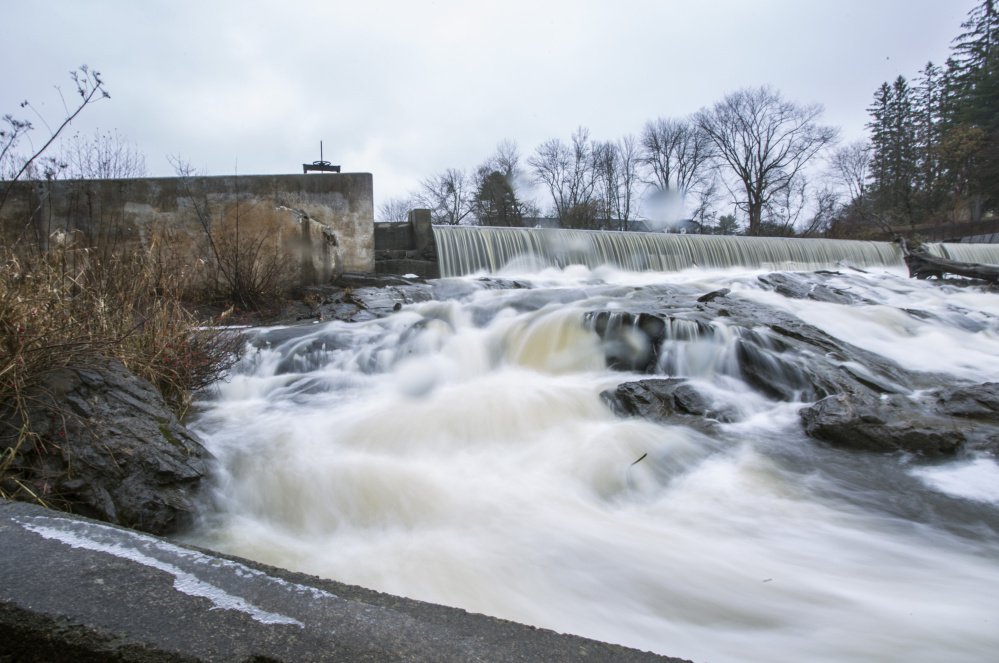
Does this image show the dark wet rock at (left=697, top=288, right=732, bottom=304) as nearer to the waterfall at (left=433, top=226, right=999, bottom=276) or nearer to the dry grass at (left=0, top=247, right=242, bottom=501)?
the waterfall at (left=433, top=226, right=999, bottom=276)

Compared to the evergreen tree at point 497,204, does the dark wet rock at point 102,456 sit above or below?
below

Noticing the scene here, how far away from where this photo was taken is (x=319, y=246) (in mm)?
10344

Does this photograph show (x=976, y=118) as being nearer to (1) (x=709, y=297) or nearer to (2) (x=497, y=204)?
(2) (x=497, y=204)

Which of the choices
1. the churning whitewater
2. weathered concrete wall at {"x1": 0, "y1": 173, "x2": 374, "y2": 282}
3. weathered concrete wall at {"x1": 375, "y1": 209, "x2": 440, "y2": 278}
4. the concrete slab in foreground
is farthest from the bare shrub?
the concrete slab in foreground

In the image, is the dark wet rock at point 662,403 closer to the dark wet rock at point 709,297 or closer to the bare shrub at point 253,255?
the dark wet rock at point 709,297

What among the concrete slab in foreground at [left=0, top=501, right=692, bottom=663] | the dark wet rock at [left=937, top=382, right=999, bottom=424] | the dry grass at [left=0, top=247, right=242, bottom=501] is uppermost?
the dry grass at [left=0, top=247, right=242, bottom=501]

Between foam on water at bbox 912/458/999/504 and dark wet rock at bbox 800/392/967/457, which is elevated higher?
dark wet rock at bbox 800/392/967/457

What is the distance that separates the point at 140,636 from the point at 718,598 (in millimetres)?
2183

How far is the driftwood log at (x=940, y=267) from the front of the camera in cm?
1209

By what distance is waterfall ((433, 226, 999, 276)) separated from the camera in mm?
12406

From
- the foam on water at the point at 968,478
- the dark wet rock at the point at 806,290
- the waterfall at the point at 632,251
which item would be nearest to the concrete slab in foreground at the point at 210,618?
the foam on water at the point at 968,478

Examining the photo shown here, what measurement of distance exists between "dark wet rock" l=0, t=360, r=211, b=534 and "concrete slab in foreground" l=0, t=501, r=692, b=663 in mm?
1292

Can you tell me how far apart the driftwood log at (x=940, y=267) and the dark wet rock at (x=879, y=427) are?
34.4ft

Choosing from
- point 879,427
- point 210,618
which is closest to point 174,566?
point 210,618
